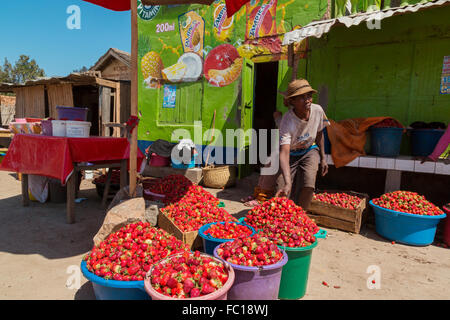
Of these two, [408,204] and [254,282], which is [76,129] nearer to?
[254,282]

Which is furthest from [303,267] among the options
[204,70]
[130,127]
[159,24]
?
[159,24]

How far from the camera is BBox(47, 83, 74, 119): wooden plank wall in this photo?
9.88m

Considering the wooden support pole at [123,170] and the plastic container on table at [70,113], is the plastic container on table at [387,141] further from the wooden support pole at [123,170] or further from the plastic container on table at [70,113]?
the plastic container on table at [70,113]

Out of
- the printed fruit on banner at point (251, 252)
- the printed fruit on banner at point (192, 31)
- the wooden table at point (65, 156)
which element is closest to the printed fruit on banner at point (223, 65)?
the printed fruit on banner at point (192, 31)

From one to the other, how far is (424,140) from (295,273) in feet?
13.9

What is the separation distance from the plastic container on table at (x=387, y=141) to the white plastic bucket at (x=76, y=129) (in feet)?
16.7

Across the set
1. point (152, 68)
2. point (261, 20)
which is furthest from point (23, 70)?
point (261, 20)

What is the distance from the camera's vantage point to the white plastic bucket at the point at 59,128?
421 centimetres

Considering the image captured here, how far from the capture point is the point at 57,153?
4047 millimetres

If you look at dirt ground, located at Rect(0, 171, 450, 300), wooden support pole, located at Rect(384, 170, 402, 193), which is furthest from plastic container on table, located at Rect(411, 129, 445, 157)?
dirt ground, located at Rect(0, 171, 450, 300)
